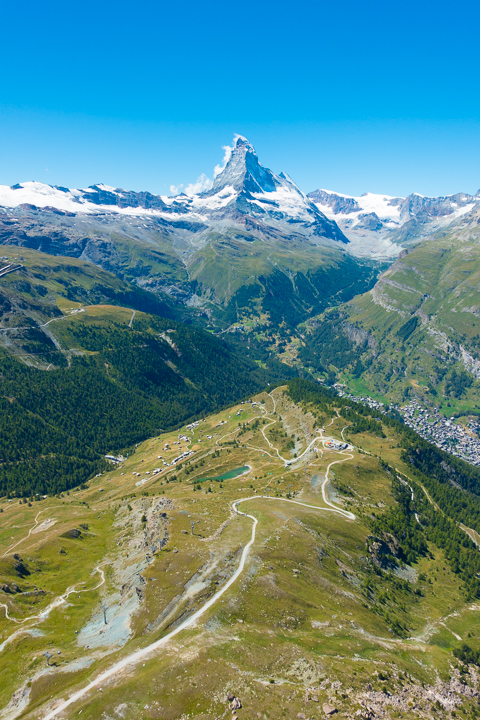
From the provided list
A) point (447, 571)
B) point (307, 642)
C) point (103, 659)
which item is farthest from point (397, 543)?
point (103, 659)

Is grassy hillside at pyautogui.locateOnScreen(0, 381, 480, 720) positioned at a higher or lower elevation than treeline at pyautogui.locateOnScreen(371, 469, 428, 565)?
higher

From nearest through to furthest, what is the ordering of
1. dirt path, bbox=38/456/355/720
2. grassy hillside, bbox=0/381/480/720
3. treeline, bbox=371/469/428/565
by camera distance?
1. dirt path, bbox=38/456/355/720
2. grassy hillside, bbox=0/381/480/720
3. treeline, bbox=371/469/428/565

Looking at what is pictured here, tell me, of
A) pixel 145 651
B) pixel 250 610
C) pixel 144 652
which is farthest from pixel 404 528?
pixel 144 652

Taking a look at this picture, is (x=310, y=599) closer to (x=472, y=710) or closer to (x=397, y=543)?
(x=472, y=710)

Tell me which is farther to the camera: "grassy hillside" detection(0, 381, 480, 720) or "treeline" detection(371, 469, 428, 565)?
"treeline" detection(371, 469, 428, 565)

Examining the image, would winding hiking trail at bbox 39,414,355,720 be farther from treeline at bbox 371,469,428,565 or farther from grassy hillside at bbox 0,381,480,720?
treeline at bbox 371,469,428,565

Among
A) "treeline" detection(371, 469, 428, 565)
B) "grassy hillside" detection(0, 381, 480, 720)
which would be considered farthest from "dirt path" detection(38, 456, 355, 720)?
"treeline" detection(371, 469, 428, 565)

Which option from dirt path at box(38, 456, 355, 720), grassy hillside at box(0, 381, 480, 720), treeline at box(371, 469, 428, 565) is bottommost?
treeline at box(371, 469, 428, 565)

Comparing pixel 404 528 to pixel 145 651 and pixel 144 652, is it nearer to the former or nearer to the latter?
pixel 145 651

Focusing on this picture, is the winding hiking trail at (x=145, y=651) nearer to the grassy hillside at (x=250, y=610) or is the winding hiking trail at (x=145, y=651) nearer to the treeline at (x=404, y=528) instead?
the grassy hillside at (x=250, y=610)
